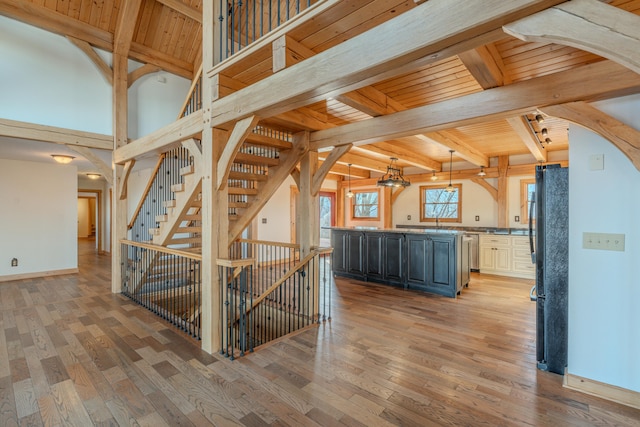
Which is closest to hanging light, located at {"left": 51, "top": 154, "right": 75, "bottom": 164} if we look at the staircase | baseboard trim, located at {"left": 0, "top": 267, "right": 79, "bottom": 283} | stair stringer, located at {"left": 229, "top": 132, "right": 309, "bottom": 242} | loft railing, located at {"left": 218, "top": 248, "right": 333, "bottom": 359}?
baseboard trim, located at {"left": 0, "top": 267, "right": 79, "bottom": 283}

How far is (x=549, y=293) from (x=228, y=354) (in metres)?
2.91

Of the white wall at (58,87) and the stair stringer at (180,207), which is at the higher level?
the white wall at (58,87)

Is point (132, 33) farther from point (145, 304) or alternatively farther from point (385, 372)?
point (385, 372)

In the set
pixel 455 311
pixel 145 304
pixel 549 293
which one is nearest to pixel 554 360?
pixel 549 293

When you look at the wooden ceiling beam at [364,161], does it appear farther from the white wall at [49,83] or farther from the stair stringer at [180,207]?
the white wall at [49,83]

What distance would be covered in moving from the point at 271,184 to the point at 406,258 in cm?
284

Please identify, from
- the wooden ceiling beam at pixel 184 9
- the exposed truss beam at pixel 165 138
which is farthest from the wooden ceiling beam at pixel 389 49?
the wooden ceiling beam at pixel 184 9

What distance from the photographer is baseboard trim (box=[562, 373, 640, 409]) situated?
7.00 feet

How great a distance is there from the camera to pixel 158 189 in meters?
4.97

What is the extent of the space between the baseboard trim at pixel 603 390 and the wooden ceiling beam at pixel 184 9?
22.1ft

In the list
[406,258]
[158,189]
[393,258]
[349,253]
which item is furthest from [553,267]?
[158,189]

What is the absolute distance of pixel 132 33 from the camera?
5.09 m

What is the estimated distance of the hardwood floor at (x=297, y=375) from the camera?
2.00 m

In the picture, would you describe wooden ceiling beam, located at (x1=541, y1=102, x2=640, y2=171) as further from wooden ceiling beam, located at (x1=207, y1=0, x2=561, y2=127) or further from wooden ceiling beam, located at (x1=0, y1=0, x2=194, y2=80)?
wooden ceiling beam, located at (x1=0, y1=0, x2=194, y2=80)
